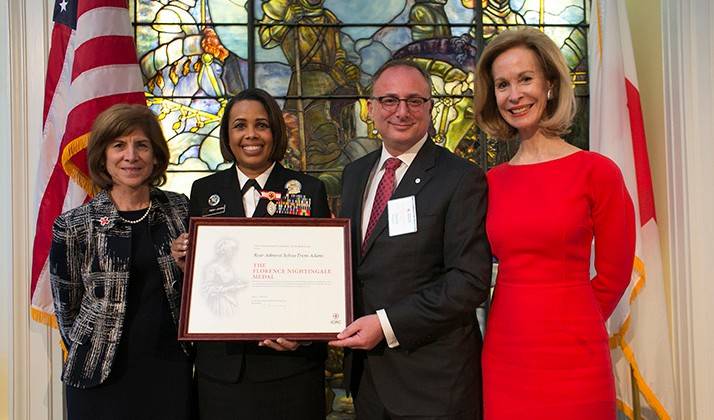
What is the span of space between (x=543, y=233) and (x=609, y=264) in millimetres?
247

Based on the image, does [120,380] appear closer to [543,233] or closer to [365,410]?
[365,410]

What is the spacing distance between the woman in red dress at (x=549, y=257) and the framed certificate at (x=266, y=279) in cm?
48

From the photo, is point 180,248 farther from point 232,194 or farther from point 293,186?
point 293,186

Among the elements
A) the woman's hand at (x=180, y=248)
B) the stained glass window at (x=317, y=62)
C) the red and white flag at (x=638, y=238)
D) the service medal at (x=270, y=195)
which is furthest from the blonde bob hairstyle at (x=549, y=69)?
the stained glass window at (x=317, y=62)

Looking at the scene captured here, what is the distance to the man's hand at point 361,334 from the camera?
5.31 feet

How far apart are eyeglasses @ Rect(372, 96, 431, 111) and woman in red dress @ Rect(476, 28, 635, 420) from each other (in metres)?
0.25

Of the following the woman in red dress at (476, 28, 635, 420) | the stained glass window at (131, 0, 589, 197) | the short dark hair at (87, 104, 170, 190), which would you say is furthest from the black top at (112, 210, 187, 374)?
the stained glass window at (131, 0, 589, 197)

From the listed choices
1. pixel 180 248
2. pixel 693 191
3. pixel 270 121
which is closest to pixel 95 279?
pixel 180 248

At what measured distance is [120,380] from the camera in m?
1.82

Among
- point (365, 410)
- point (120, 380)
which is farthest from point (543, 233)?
point (120, 380)

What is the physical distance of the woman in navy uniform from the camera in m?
1.79

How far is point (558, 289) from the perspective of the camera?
159cm

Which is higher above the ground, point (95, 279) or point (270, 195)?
point (270, 195)

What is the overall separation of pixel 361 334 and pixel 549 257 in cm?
58
